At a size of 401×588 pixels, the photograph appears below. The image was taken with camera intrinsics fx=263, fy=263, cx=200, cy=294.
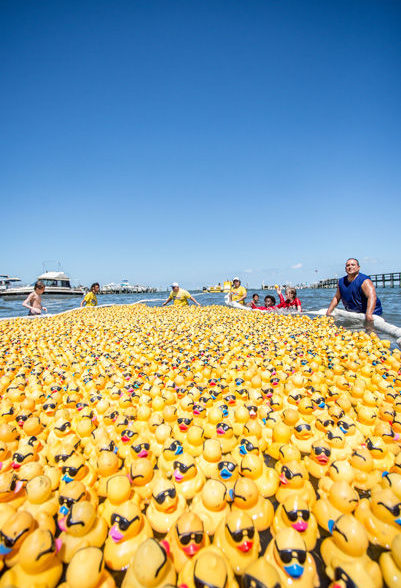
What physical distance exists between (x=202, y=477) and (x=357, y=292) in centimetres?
732

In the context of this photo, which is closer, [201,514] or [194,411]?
[201,514]

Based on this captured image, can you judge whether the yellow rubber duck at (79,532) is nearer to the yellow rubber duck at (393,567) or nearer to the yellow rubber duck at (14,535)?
the yellow rubber duck at (14,535)

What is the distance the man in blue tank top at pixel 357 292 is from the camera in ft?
23.2

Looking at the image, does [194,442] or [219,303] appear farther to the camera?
[219,303]

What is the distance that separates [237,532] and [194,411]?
146cm

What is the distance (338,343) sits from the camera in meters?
5.30

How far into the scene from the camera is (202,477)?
6.39 ft

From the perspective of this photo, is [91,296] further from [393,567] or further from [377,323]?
[393,567]

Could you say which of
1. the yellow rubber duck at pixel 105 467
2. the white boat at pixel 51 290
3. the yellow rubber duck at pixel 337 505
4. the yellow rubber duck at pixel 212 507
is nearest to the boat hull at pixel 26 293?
the white boat at pixel 51 290

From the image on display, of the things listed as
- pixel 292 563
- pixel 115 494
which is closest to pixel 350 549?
pixel 292 563

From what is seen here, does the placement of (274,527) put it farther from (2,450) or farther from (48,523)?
(2,450)

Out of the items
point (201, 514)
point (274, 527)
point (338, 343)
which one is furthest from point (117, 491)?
point (338, 343)

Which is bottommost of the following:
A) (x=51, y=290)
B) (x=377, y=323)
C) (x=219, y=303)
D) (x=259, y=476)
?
(x=219, y=303)

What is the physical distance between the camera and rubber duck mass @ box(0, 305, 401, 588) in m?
1.26
